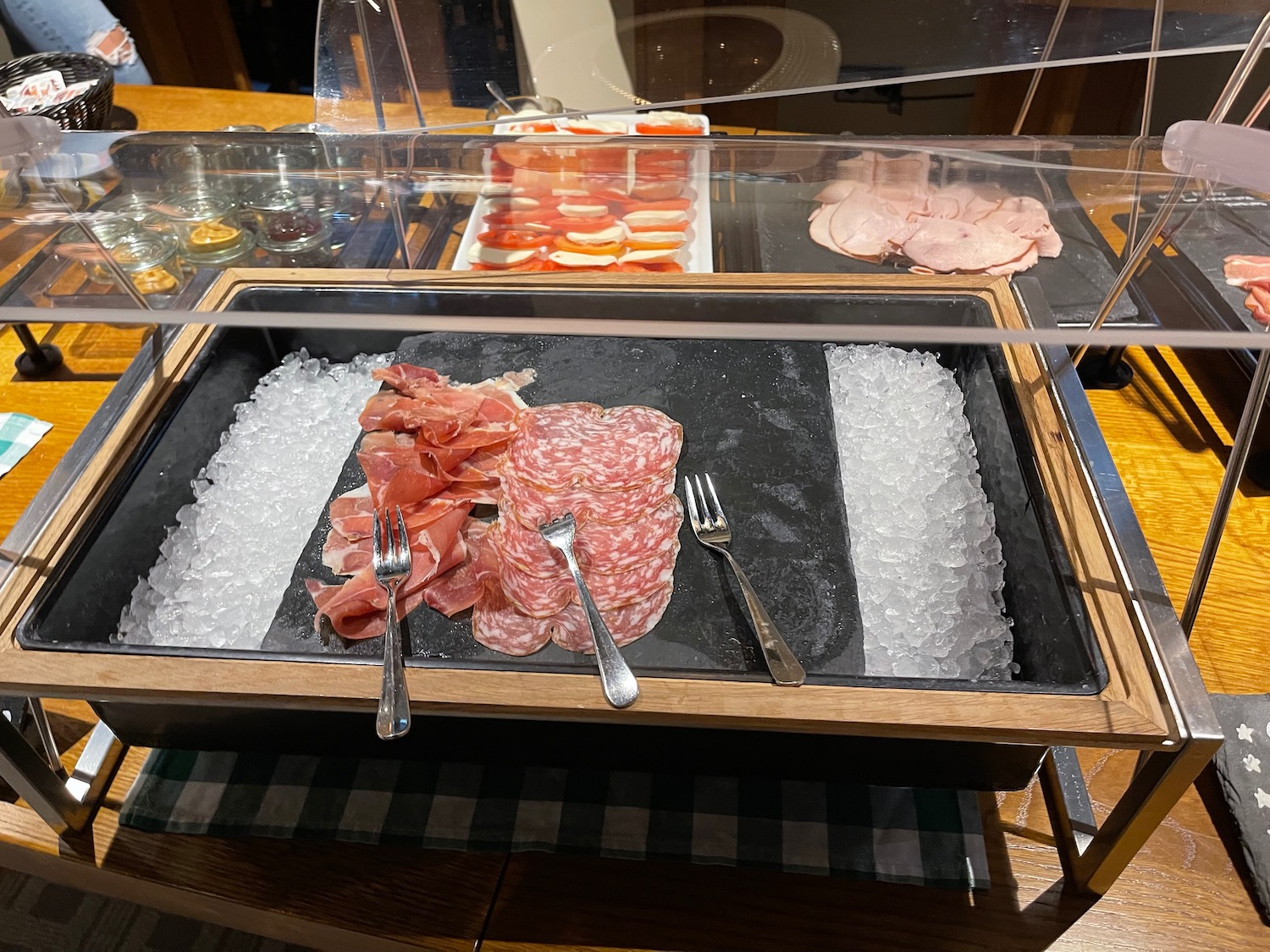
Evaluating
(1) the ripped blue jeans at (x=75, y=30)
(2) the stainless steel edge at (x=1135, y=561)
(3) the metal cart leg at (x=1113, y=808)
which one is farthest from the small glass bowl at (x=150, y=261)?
(1) the ripped blue jeans at (x=75, y=30)

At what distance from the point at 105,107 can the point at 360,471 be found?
4.44 feet

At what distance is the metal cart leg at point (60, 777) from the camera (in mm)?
724

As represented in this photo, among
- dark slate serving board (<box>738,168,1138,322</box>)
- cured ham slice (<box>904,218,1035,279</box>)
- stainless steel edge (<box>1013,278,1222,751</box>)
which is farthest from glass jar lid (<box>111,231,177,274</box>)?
stainless steel edge (<box>1013,278,1222,751</box>)

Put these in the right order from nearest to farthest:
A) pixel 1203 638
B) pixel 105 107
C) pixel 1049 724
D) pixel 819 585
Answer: pixel 1049 724 < pixel 819 585 < pixel 1203 638 < pixel 105 107

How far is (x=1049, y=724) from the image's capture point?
626 mm

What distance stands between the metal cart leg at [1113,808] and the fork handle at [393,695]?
1.94 feet

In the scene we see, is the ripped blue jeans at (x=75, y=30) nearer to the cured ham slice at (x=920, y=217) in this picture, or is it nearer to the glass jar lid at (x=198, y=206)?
the glass jar lid at (x=198, y=206)

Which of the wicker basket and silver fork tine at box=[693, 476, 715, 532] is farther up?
the wicker basket

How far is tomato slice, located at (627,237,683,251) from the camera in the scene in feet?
2.85

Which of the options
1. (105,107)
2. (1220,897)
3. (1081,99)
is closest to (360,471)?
(1220,897)

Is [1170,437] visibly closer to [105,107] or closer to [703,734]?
[703,734]

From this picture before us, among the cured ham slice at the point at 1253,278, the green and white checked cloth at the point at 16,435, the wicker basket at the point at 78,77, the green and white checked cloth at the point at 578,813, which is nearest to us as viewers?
the cured ham slice at the point at 1253,278

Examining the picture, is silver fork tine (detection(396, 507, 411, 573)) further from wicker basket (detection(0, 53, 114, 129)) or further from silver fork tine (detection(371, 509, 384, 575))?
wicker basket (detection(0, 53, 114, 129))

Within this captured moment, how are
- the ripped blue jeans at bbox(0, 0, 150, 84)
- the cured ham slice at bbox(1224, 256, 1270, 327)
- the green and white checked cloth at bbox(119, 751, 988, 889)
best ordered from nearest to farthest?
the cured ham slice at bbox(1224, 256, 1270, 327) → the green and white checked cloth at bbox(119, 751, 988, 889) → the ripped blue jeans at bbox(0, 0, 150, 84)
